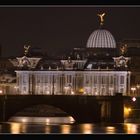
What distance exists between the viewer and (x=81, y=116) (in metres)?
7.07

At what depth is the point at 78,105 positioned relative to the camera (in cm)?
646

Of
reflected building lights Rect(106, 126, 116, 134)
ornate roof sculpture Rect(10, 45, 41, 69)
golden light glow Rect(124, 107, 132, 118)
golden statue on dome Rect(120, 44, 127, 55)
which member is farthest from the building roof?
reflected building lights Rect(106, 126, 116, 134)

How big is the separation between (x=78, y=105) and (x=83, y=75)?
1780mm

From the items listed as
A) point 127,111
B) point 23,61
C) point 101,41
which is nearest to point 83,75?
point 101,41

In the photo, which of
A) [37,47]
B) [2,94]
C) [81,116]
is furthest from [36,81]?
[37,47]

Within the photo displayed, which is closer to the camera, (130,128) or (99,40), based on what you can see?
(130,128)

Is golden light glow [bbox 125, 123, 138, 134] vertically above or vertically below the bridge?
below

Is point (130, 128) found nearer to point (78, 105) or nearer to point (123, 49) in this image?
point (123, 49)

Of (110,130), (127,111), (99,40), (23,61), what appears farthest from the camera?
(99,40)

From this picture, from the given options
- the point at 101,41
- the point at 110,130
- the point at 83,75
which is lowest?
the point at 110,130

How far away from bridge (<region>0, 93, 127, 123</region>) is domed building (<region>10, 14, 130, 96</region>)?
158mm

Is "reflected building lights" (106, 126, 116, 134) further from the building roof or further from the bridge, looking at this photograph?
the building roof

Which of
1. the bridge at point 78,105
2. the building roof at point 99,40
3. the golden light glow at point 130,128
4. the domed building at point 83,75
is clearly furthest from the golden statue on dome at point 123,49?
the golden light glow at point 130,128

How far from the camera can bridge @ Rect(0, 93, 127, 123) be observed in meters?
5.95
